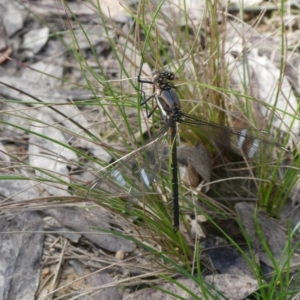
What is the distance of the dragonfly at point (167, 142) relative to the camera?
7.35 ft

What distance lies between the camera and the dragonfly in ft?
7.35

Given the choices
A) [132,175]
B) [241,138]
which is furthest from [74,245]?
[241,138]

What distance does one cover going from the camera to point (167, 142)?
2.42 meters

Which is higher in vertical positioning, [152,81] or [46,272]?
[152,81]

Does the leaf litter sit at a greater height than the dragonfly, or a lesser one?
lesser

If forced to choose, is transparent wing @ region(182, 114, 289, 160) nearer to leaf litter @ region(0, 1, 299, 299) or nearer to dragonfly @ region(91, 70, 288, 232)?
dragonfly @ region(91, 70, 288, 232)

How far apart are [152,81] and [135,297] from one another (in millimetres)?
833

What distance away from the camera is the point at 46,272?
2455mm

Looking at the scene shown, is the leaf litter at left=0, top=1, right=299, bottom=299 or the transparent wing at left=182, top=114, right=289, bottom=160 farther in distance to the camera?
the transparent wing at left=182, top=114, right=289, bottom=160

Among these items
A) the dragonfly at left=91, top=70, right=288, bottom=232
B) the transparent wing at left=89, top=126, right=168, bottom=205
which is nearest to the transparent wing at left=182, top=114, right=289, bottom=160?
the dragonfly at left=91, top=70, right=288, bottom=232

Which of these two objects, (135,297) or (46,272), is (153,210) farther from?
(46,272)

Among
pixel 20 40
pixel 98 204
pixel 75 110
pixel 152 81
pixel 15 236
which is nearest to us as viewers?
pixel 98 204

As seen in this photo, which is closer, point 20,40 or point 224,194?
point 224,194

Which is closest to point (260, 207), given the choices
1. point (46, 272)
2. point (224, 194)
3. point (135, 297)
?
point (224, 194)
